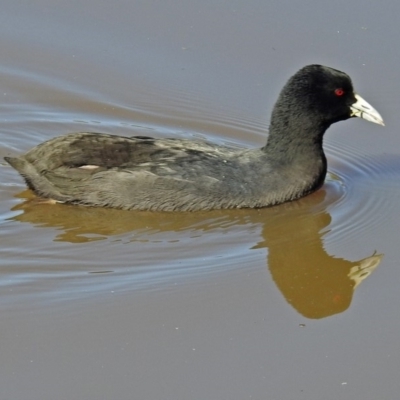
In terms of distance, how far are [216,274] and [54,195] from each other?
1.93 metres

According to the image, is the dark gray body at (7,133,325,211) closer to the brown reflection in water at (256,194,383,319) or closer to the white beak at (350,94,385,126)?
the brown reflection in water at (256,194,383,319)

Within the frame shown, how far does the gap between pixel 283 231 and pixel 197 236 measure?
28.4 inches

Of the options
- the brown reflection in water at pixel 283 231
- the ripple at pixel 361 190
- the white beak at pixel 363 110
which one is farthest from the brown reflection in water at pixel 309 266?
the white beak at pixel 363 110

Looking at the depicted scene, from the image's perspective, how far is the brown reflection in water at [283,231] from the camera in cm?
736

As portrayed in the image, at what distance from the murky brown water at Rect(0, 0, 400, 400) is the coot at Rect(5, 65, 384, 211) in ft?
0.46

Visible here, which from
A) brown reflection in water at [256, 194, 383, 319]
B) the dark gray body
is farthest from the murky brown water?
the dark gray body

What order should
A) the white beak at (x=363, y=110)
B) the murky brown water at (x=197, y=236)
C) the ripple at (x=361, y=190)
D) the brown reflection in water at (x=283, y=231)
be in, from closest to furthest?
the murky brown water at (x=197, y=236) → the brown reflection in water at (x=283, y=231) → the ripple at (x=361, y=190) → the white beak at (x=363, y=110)

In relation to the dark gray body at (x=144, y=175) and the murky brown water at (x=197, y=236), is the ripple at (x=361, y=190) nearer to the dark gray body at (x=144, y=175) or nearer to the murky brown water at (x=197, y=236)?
the murky brown water at (x=197, y=236)

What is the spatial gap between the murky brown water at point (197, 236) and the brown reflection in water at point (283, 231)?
0.06 feet

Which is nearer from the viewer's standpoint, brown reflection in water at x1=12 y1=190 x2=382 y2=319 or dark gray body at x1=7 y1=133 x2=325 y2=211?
brown reflection in water at x1=12 y1=190 x2=382 y2=319

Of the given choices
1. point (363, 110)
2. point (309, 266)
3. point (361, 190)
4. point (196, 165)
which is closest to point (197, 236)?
point (196, 165)

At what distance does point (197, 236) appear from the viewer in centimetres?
809

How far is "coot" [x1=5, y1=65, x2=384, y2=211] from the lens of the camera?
8516mm

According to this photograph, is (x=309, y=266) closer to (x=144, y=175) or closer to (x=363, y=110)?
(x=144, y=175)
